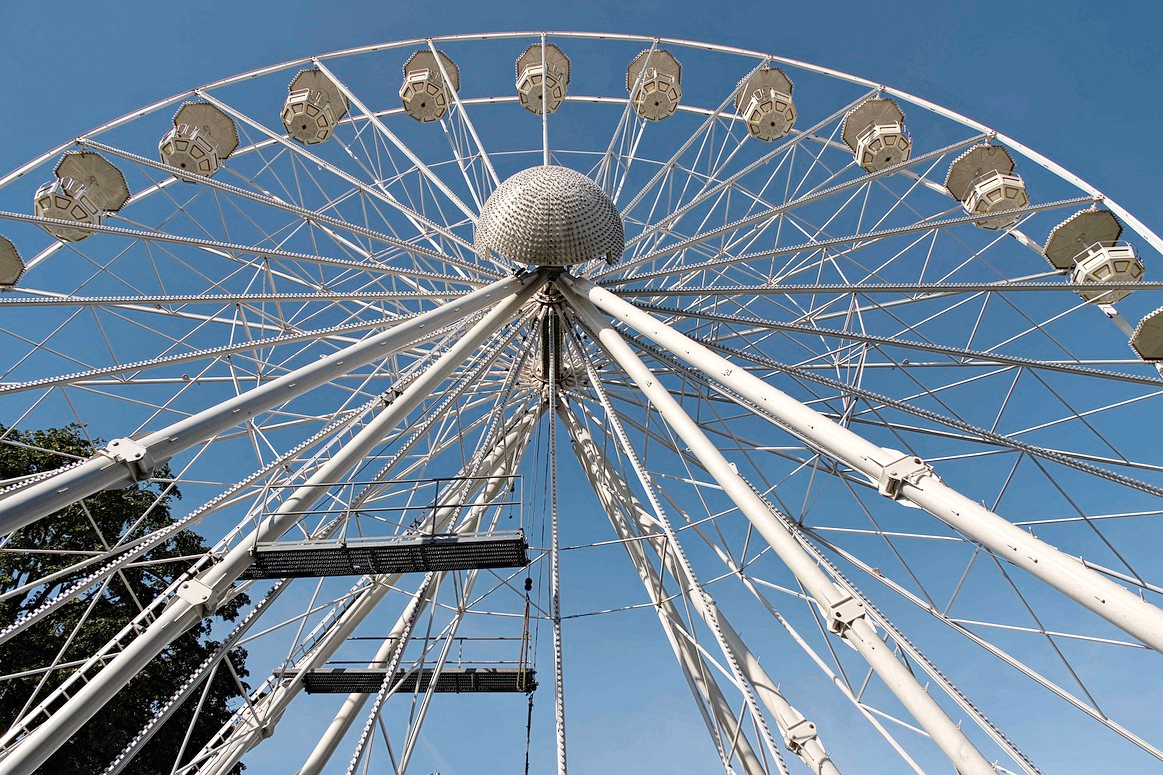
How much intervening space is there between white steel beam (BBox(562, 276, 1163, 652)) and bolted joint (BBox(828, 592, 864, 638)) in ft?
3.28

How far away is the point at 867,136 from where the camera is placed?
59.0 feet

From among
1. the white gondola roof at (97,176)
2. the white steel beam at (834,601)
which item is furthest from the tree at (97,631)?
the white steel beam at (834,601)

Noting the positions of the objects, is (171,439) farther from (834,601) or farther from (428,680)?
(428,680)

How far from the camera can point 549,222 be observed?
12.8 meters

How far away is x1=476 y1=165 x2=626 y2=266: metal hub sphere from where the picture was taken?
1279 cm

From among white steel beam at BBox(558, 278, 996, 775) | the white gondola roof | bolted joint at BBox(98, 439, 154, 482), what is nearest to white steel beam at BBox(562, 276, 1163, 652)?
white steel beam at BBox(558, 278, 996, 775)

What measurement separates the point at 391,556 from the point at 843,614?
550 cm

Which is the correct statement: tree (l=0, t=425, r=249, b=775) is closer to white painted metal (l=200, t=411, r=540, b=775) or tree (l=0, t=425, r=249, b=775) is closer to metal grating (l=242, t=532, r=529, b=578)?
white painted metal (l=200, t=411, r=540, b=775)

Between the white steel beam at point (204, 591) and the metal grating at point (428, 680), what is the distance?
3.53 metres

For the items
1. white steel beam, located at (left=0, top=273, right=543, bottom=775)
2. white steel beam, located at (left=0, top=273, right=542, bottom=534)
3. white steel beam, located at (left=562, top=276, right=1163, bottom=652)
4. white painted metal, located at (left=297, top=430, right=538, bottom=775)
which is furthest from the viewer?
white painted metal, located at (left=297, top=430, right=538, bottom=775)

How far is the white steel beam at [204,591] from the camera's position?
6.93m

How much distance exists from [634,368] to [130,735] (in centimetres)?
1491

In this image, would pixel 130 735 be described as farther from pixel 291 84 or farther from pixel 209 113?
pixel 291 84

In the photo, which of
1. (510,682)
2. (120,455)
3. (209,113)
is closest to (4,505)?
(120,455)
